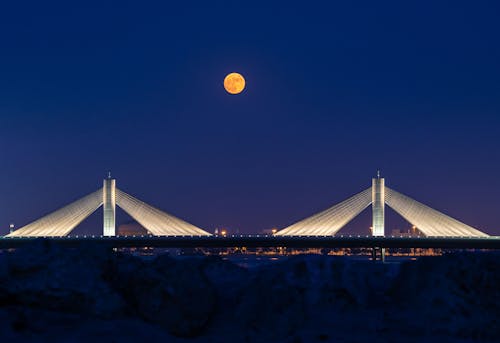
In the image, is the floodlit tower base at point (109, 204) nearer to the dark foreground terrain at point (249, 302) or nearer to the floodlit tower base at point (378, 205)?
the floodlit tower base at point (378, 205)

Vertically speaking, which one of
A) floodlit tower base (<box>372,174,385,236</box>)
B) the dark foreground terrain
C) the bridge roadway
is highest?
floodlit tower base (<box>372,174,385,236</box>)

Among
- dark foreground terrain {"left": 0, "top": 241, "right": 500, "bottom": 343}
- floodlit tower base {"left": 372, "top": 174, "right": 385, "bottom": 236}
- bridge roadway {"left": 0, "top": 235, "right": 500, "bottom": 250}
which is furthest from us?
floodlit tower base {"left": 372, "top": 174, "right": 385, "bottom": 236}

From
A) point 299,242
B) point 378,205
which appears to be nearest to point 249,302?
point 299,242

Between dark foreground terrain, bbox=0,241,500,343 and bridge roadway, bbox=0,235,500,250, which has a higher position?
bridge roadway, bbox=0,235,500,250

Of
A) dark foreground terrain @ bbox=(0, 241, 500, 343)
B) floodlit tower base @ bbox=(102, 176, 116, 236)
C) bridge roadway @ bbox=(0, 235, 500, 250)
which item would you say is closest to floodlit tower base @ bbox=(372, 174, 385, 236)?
bridge roadway @ bbox=(0, 235, 500, 250)

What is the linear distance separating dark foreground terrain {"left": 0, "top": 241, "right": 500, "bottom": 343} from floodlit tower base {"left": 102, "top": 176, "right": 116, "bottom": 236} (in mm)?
64226

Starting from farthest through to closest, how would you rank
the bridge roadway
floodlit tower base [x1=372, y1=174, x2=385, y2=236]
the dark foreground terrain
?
1. floodlit tower base [x1=372, y1=174, x2=385, y2=236]
2. the bridge roadway
3. the dark foreground terrain

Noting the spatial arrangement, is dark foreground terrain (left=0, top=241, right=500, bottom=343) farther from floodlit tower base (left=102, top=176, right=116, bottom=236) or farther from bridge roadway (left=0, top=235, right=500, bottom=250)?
floodlit tower base (left=102, top=176, right=116, bottom=236)

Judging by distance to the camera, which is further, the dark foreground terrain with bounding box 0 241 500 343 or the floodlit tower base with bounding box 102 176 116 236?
the floodlit tower base with bounding box 102 176 116 236

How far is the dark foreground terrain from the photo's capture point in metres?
7.32

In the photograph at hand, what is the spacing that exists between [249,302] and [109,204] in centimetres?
6603

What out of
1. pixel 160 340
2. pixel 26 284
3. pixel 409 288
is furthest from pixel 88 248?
pixel 409 288

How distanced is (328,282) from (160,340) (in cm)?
185

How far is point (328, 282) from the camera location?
25.8ft
